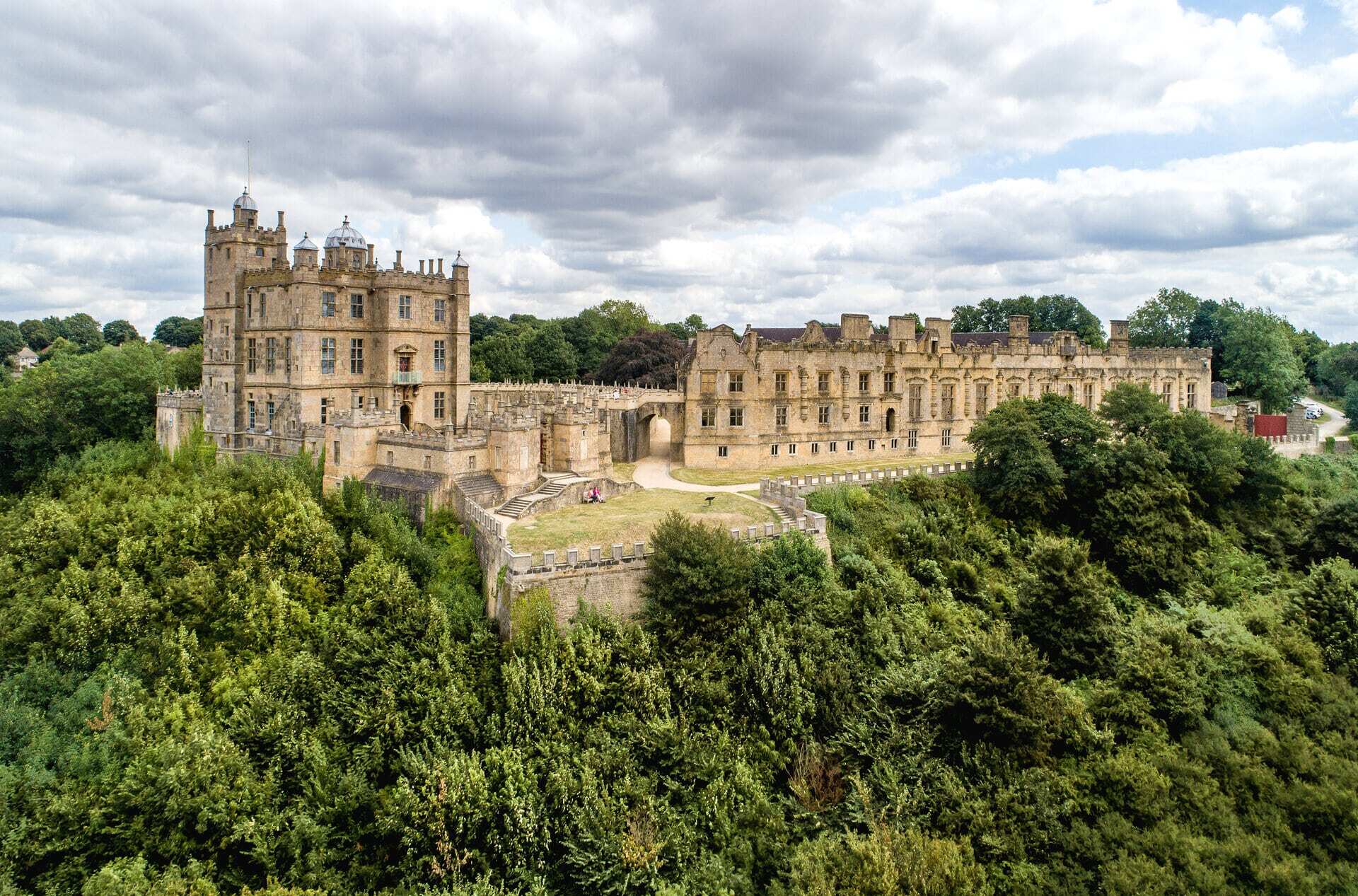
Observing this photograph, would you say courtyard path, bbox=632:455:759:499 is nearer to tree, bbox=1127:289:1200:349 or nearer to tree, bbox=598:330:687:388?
tree, bbox=598:330:687:388

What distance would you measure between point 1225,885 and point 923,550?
16148 mm

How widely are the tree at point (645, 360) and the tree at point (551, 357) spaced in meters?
2.93

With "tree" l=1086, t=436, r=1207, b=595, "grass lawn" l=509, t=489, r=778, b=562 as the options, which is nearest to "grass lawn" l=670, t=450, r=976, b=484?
"grass lawn" l=509, t=489, r=778, b=562

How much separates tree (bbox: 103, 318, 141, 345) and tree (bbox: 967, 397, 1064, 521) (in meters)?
101

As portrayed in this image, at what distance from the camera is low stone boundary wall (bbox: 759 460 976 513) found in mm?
33281

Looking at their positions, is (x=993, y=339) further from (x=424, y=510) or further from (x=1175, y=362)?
(x=424, y=510)

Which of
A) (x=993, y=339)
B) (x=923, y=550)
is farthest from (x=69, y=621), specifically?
(x=993, y=339)

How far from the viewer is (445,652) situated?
78.1ft

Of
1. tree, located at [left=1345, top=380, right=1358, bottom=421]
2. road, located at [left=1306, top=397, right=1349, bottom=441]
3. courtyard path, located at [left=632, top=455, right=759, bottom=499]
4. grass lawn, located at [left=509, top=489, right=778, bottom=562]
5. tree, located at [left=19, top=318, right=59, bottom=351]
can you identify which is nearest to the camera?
grass lawn, located at [left=509, top=489, right=778, bottom=562]

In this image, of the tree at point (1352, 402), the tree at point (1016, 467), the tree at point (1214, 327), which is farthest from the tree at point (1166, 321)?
the tree at point (1016, 467)

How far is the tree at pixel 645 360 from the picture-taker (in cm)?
6781

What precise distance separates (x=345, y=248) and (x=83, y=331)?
89.0 m

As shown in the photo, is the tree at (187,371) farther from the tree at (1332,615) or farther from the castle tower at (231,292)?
the tree at (1332,615)

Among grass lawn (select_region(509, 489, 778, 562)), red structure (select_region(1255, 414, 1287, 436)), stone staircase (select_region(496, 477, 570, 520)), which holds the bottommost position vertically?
grass lawn (select_region(509, 489, 778, 562))
